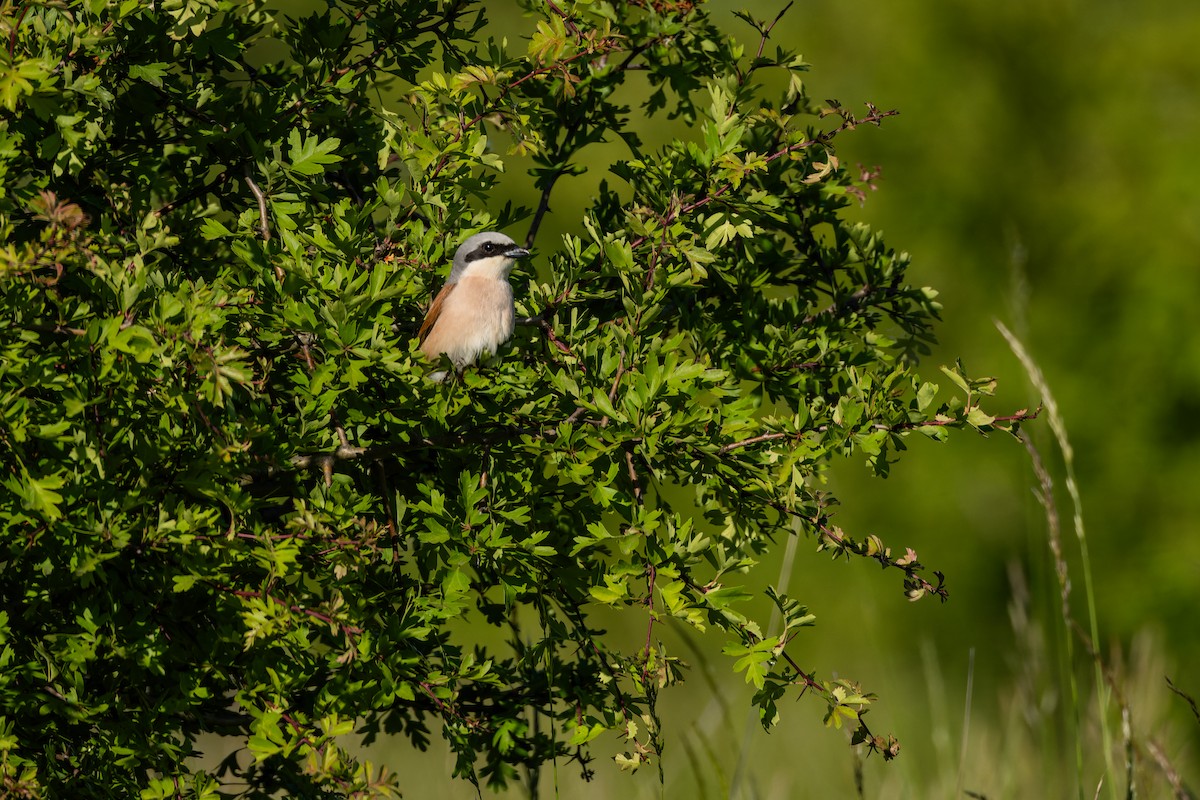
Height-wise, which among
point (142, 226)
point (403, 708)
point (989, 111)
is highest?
point (989, 111)

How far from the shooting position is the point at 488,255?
4.66m

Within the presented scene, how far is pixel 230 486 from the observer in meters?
3.31

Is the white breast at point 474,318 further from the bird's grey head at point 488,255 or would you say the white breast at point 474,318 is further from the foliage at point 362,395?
the foliage at point 362,395

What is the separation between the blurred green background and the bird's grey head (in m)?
7.32

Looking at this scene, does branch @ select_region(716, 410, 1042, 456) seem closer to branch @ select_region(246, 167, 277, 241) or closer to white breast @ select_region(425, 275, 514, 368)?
white breast @ select_region(425, 275, 514, 368)

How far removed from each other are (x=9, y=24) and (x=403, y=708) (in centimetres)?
255

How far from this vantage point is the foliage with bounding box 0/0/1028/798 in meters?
3.29

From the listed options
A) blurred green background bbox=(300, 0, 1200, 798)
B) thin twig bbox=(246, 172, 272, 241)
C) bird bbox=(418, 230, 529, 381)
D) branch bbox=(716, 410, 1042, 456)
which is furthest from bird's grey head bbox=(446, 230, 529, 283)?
blurred green background bbox=(300, 0, 1200, 798)

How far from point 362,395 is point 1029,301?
10.2 m

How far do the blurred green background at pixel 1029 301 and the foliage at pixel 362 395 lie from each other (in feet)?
24.6

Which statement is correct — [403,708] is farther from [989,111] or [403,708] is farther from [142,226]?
[989,111]

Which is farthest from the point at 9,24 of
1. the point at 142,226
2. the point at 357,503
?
the point at 357,503

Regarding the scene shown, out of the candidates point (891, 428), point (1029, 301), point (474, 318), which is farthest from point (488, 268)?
point (1029, 301)

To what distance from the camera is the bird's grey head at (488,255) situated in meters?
4.55
